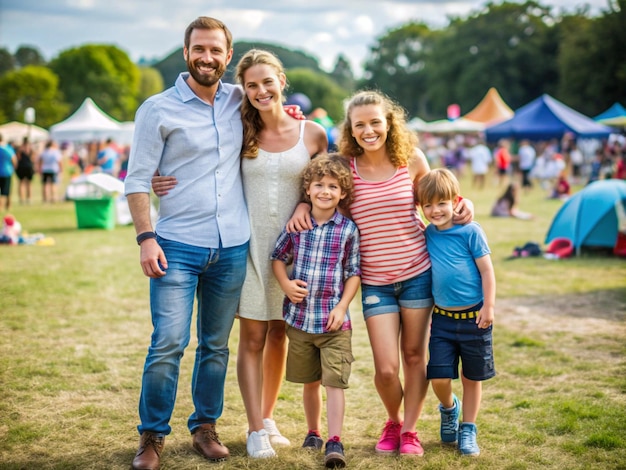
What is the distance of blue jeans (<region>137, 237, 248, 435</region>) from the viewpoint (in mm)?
3303

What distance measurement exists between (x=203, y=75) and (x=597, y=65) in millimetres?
43117

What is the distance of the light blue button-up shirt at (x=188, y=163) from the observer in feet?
10.9

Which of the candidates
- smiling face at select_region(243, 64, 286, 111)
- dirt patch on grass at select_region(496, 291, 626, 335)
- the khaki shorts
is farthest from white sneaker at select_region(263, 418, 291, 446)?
dirt patch on grass at select_region(496, 291, 626, 335)

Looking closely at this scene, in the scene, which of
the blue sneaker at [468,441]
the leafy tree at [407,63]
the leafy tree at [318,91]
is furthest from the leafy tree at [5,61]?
the blue sneaker at [468,441]

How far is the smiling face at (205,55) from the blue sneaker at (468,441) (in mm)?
2393

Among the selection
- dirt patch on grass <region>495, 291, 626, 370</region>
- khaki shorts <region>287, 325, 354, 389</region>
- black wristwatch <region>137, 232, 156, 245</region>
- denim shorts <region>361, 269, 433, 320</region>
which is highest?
black wristwatch <region>137, 232, 156, 245</region>

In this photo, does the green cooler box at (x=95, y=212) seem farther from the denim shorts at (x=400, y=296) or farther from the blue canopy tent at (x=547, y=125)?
the blue canopy tent at (x=547, y=125)

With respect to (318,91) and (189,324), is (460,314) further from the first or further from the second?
(318,91)

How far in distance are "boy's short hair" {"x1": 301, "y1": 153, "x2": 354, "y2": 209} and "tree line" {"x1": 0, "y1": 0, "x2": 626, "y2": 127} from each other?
3687mm

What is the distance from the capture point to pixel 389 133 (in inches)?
146

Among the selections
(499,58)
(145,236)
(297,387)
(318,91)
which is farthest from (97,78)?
(145,236)

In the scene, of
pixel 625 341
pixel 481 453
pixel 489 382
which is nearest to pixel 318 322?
pixel 481 453

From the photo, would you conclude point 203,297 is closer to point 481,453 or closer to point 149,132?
point 149,132

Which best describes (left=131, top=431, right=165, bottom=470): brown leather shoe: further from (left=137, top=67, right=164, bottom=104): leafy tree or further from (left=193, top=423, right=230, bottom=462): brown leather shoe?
(left=137, top=67, right=164, bottom=104): leafy tree
